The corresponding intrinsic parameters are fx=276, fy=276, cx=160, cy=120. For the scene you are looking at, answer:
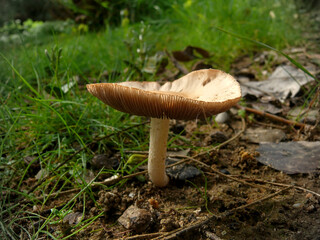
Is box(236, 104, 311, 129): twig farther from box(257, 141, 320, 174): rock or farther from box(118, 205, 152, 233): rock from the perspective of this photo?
box(118, 205, 152, 233): rock

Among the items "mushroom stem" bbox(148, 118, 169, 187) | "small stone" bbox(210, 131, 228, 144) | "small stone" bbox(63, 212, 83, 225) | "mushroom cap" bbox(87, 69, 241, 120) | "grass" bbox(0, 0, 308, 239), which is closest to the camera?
"mushroom cap" bbox(87, 69, 241, 120)

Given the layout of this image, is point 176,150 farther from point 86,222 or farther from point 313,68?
point 313,68

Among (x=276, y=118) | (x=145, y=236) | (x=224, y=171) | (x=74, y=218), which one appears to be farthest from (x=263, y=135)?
(x=74, y=218)

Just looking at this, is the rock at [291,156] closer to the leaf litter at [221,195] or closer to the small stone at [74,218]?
the leaf litter at [221,195]

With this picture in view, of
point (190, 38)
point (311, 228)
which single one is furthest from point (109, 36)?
point (311, 228)

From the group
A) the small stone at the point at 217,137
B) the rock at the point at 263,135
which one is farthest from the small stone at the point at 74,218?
the rock at the point at 263,135

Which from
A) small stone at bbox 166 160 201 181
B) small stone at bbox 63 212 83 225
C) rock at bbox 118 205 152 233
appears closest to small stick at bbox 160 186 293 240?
rock at bbox 118 205 152 233

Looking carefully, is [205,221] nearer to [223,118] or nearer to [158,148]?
[158,148]
